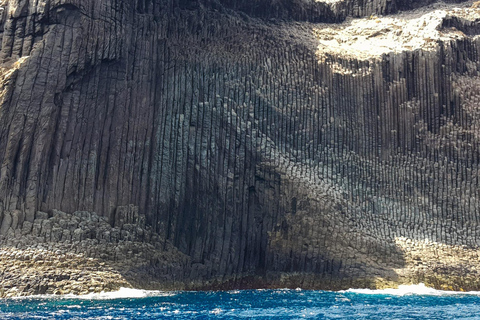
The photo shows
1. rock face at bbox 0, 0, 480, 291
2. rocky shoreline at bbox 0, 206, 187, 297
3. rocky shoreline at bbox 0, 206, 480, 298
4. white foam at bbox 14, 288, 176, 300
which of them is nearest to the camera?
white foam at bbox 14, 288, 176, 300

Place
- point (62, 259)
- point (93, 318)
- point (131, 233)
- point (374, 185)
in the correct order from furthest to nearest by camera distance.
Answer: point (374, 185)
point (131, 233)
point (62, 259)
point (93, 318)

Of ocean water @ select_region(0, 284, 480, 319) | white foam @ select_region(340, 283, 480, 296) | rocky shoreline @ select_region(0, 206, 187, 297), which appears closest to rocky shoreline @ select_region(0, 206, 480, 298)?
rocky shoreline @ select_region(0, 206, 187, 297)

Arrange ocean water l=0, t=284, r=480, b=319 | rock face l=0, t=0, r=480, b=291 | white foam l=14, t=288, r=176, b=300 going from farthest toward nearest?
rock face l=0, t=0, r=480, b=291
white foam l=14, t=288, r=176, b=300
ocean water l=0, t=284, r=480, b=319

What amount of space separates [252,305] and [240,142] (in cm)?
677

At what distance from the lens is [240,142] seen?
19.6 m

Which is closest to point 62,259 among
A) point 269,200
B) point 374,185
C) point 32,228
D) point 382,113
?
point 32,228

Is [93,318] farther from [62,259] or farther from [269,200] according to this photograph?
[269,200]

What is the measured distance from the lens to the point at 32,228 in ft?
55.0

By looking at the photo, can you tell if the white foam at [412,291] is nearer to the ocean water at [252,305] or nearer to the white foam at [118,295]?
the ocean water at [252,305]

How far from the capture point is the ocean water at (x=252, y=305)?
12773mm

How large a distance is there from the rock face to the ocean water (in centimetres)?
144

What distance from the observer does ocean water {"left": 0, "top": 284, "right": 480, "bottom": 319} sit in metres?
12.8

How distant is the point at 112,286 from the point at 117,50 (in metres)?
8.00

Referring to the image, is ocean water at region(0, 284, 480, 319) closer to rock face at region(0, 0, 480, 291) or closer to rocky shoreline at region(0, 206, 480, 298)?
rocky shoreline at region(0, 206, 480, 298)
